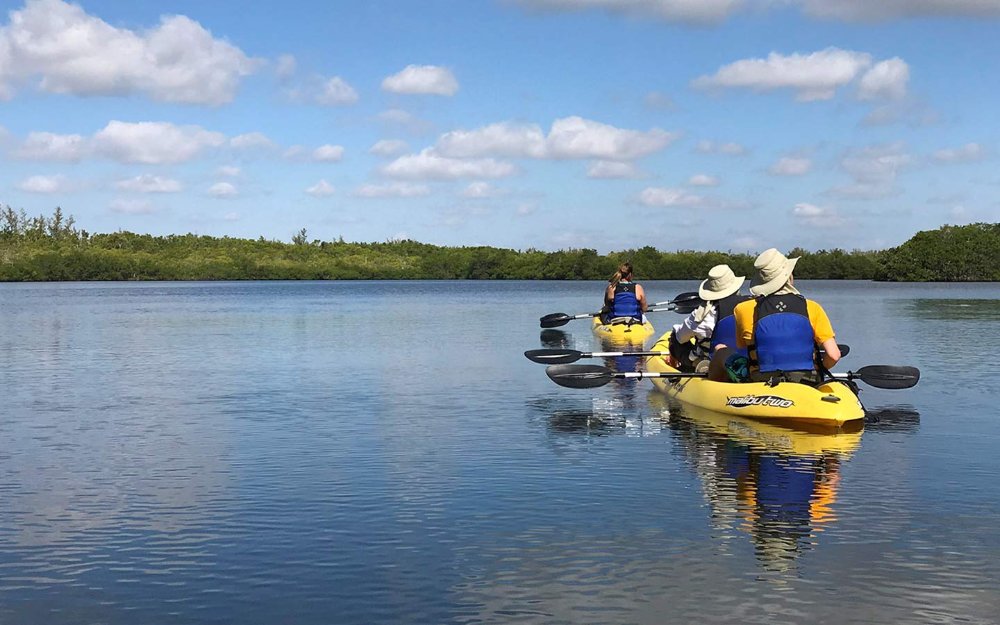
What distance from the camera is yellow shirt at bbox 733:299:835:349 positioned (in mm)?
14492

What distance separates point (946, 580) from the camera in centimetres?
775

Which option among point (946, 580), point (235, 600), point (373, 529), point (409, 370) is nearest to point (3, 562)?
point (235, 600)

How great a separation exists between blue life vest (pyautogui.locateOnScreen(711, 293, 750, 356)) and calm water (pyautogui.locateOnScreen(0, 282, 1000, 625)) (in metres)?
1.22

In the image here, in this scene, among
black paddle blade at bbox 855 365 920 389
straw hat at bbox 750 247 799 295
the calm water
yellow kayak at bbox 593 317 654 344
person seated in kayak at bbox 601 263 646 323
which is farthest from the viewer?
person seated in kayak at bbox 601 263 646 323

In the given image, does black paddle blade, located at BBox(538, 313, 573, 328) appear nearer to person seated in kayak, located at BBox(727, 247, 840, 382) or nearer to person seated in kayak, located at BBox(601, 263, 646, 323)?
person seated in kayak, located at BBox(601, 263, 646, 323)

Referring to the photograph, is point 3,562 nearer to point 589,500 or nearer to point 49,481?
point 49,481

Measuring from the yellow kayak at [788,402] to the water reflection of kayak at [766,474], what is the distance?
0.17 metres

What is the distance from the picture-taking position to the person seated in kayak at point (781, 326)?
14.3 meters

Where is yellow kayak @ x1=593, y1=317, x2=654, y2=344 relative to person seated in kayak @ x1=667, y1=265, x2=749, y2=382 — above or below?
below

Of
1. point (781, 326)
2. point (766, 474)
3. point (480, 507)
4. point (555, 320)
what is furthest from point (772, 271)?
point (555, 320)

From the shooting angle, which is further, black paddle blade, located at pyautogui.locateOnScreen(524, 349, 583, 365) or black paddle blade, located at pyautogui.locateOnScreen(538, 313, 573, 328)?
black paddle blade, located at pyautogui.locateOnScreen(538, 313, 573, 328)

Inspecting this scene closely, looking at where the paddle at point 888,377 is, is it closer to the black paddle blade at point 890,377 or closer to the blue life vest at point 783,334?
the black paddle blade at point 890,377

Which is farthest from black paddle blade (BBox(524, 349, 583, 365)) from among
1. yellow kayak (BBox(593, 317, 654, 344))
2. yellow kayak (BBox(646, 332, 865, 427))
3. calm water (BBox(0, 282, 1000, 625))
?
yellow kayak (BBox(593, 317, 654, 344))

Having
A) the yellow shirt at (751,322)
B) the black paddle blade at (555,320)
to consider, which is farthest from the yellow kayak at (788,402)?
the black paddle blade at (555,320)
